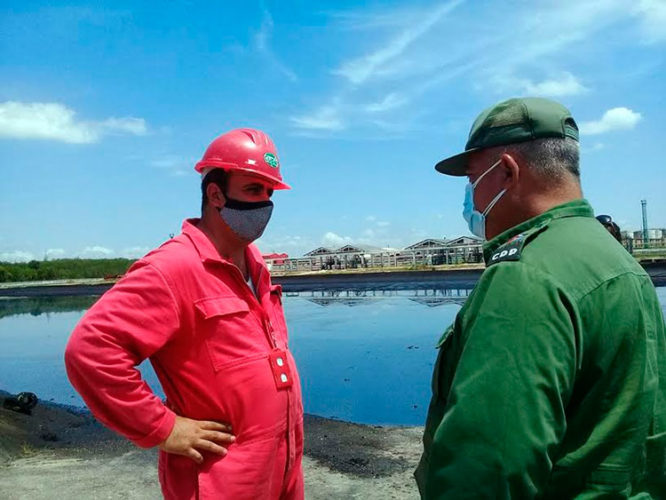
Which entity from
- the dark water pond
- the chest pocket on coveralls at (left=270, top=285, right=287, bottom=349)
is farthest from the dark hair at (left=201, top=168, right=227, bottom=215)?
the dark water pond

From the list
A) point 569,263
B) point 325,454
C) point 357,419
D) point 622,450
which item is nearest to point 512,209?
point 569,263

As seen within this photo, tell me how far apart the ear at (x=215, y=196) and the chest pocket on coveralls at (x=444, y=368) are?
3.89 ft

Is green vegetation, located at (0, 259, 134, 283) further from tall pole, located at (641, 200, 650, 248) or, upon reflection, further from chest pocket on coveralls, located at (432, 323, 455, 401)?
chest pocket on coveralls, located at (432, 323, 455, 401)

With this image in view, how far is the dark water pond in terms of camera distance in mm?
7355

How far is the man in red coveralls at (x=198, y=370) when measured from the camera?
1741mm

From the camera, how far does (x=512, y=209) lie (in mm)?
1396

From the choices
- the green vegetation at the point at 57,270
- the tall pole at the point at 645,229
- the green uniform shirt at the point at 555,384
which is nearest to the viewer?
the green uniform shirt at the point at 555,384

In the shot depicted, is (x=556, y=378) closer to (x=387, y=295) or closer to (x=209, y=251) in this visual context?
(x=209, y=251)

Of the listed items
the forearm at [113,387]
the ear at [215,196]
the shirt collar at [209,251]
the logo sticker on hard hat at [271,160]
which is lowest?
the forearm at [113,387]

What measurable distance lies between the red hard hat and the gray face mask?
0.41 ft

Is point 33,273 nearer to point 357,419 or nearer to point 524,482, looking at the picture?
point 357,419

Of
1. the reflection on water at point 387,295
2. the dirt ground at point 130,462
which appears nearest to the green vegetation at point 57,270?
the reflection on water at point 387,295

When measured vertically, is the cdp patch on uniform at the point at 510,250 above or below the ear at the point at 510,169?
below

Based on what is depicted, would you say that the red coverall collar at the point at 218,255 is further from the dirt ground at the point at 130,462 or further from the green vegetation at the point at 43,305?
the green vegetation at the point at 43,305
